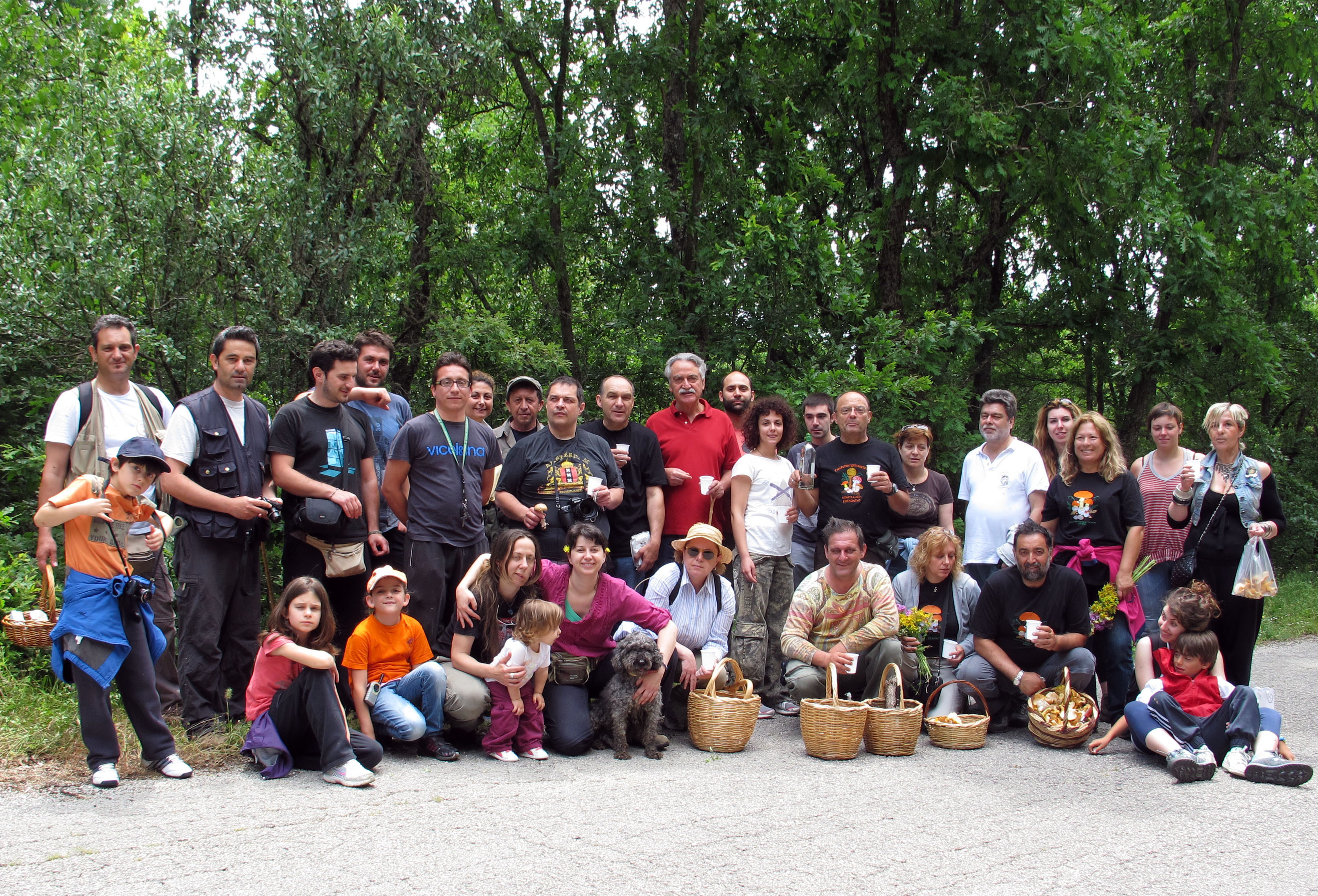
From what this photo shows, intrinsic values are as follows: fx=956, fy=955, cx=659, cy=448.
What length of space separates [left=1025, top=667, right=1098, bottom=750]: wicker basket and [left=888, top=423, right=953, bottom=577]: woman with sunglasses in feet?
4.11

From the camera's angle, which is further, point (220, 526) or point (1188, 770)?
point (220, 526)

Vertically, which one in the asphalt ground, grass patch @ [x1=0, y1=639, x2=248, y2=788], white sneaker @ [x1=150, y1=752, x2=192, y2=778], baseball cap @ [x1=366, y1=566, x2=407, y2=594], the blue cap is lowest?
grass patch @ [x1=0, y1=639, x2=248, y2=788]

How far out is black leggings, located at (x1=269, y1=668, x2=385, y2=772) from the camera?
440 cm

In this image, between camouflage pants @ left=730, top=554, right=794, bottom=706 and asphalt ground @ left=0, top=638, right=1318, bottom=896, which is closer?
asphalt ground @ left=0, top=638, right=1318, bottom=896

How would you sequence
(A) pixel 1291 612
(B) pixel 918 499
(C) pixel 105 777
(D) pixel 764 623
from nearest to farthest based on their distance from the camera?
1. (C) pixel 105 777
2. (D) pixel 764 623
3. (B) pixel 918 499
4. (A) pixel 1291 612

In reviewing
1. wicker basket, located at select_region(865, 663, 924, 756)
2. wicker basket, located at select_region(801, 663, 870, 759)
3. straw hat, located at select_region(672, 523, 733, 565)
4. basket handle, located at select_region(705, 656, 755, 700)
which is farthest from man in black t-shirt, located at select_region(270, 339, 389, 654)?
wicker basket, located at select_region(865, 663, 924, 756)

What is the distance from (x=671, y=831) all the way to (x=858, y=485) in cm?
315

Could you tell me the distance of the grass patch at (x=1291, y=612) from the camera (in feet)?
34.4

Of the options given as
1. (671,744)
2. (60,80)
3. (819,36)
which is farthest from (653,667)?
(819,36)

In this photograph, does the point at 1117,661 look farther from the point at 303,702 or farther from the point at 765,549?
the point at 303,702

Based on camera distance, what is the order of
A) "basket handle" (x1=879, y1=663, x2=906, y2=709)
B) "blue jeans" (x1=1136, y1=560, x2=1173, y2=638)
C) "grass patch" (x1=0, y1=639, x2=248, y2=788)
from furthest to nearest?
"blue jeans" (x1=1136, y1=560, x2=1173, y2=638) → "basket handle" (x1=879, y1=663, x2=906, y2=709) → "grass patch" (x1=0, y1=639, x2=248, y2=788)

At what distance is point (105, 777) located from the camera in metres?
4.08

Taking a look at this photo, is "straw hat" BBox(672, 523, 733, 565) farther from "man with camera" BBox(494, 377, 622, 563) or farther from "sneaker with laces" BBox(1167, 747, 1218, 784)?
"sneaker with laces" BBox(1167, 747, 1218, 784)

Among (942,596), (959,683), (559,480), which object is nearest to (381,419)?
(559,480)
